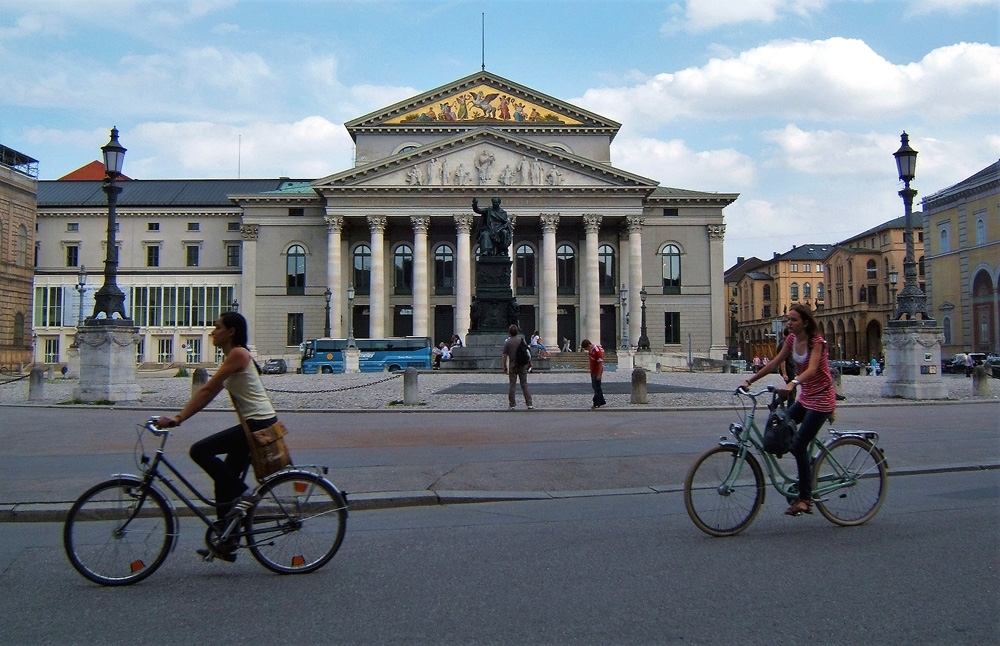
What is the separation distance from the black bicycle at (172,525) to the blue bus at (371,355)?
4875cm

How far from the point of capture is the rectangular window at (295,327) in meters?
69.2

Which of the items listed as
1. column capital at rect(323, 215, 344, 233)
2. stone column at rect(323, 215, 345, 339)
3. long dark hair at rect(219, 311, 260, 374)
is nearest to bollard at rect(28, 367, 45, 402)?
long dark hair at rect(219, 311, 260, 374)

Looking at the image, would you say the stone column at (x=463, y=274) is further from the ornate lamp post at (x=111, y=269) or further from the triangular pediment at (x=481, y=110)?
the ornate lamp post at (x=111, y=269)

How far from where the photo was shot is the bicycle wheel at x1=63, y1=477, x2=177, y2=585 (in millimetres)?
5699

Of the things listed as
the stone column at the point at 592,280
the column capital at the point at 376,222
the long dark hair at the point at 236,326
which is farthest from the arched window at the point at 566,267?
the long dark hair at the point at 236,326

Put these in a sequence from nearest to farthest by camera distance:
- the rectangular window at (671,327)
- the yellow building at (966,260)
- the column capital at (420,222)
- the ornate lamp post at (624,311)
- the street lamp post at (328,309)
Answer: the yellow building at (966,260), the street lamp post at (328,309), the column capital at (420,222), the ornate lamp post at (624,311), the rectangular window at (671,327)

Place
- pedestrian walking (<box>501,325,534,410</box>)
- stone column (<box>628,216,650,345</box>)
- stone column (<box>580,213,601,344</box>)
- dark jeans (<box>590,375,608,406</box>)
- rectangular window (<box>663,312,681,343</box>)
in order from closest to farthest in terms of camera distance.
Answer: pedestrian walking (<box>501,325,534,410</box>)
dark jeans (<box>590,375,608,406</box>)
stone column (<box>580,213,601,344</box>)
stone column (<box>628,216,650,345</box>)
rectangular window (<box>663,312,681,343</box>)

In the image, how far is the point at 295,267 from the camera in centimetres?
6969

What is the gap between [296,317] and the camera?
6938 cm

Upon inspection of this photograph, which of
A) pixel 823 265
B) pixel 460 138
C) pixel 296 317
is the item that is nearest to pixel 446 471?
pixel 460 138

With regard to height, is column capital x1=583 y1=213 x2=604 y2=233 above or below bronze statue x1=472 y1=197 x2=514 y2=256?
above

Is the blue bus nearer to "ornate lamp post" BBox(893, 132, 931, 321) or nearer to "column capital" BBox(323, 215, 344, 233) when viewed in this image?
"column capital" BBox(323, 215, 344, 233)

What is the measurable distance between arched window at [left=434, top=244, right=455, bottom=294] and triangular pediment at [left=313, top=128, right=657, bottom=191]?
7.66 metres

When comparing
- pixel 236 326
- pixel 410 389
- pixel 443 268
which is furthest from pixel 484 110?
pixel 236 326
